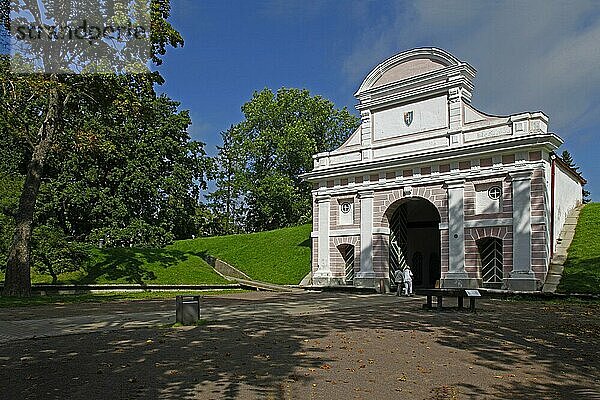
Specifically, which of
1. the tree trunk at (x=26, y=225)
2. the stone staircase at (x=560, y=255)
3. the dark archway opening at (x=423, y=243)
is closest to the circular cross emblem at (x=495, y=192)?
the stone staircase at (x=560, y=255)

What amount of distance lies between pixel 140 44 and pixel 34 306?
971cm

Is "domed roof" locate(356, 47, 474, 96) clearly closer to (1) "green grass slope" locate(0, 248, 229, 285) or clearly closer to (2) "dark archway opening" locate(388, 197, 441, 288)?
(2) "dark archway opening" locate(388, 197, 441, 288)

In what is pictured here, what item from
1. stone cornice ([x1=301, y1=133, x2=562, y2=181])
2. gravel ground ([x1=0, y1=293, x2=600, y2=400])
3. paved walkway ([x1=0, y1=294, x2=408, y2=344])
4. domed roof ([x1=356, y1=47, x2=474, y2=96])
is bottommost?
paved walkway ([x1=0, y1=294, x2=408, y2=344])

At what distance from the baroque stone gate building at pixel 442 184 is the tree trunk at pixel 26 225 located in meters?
13.0

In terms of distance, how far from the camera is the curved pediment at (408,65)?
24445 mm

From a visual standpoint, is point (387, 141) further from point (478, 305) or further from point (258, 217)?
point (258, 217)

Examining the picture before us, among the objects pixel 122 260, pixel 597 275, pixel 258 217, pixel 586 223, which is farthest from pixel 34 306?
pixel 258 217

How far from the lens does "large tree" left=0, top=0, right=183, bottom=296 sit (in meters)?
18.8

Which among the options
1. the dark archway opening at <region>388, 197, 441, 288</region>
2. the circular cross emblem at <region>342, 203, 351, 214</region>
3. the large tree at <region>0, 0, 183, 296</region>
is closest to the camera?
the large tree at <region>0, 0, 183, 296</region>

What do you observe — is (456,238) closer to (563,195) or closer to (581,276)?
(581,276)

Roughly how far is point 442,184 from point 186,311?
1532 cm

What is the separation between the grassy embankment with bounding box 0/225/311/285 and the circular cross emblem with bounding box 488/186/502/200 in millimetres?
11441

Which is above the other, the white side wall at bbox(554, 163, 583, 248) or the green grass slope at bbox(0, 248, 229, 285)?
the white side wall at bbox(554, 163, 583, 248)

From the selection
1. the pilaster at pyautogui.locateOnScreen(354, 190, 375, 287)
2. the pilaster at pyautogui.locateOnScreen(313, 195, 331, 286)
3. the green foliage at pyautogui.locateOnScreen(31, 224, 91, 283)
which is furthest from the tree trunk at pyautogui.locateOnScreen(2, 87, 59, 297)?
the pilaster at pyautogui.locateOnScreen(354, 190, 375, 287)
